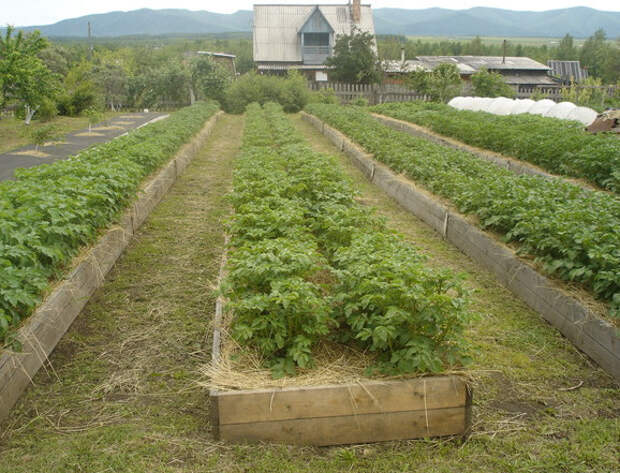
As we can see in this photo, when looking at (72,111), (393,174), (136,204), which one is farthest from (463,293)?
(72,111)

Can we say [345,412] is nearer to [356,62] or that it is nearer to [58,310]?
[58,310]

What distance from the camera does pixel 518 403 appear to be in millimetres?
3760

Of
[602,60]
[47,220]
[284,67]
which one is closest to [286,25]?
[284,67]

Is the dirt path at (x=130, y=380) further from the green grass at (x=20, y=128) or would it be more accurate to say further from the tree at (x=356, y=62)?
the tree at (x=356, y=62)

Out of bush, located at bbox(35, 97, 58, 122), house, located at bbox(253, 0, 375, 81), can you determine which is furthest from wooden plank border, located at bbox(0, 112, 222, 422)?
house, located at bbox(253, 0, 375, 81)

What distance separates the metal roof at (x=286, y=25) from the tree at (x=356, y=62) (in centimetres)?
978

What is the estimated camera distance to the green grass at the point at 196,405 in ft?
10.2

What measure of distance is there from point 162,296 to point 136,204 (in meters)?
2.64

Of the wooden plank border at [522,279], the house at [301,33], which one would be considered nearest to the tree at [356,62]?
the house at [301,33]

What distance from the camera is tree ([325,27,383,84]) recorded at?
34.8 meters

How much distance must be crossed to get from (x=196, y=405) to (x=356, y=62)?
33.8 metres

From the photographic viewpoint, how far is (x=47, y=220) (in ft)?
16.2

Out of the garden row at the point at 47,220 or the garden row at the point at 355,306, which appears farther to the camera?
the garden row at the point at 47,220

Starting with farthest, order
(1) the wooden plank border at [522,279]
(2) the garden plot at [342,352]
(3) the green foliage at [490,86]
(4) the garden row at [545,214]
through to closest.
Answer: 1. (3) the green foliage at [490,86]
2. (4) the garden row at [545,214]
3. (1) the wooden plank border at [522,279]
4. (2) the garden plot at [342,352]
